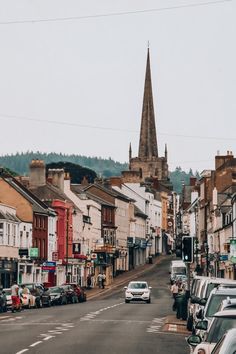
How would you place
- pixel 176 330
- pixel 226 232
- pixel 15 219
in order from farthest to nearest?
1. pixel 226 232
2. pixel 15 219
3. pixel 176 330

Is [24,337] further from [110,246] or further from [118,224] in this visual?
[118,224]

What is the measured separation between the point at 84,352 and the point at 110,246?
108 metres

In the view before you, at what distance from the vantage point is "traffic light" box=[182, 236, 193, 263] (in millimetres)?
37241

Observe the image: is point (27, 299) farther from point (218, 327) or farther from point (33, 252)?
point (218, 327)

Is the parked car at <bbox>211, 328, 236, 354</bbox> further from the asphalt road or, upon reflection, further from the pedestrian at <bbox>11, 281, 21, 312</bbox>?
the pedestrian at <bbox>11, 281, 21, 312</bbox>

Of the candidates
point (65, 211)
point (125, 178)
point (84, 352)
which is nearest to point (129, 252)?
point (125, 178)

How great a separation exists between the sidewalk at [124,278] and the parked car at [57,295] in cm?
1855

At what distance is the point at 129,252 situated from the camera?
15788cm

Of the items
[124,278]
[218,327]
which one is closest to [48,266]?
[124,278]

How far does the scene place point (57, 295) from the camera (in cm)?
7356


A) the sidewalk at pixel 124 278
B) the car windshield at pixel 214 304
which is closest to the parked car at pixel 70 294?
the sidewalk at pixel 124 278

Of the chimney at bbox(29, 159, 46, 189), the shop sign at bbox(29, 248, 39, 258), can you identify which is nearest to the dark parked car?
the shop sign at bbox(29, 248, 39, 258)

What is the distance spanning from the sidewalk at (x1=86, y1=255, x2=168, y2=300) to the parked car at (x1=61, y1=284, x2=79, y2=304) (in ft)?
50.1

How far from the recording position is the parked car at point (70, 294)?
251 feet
